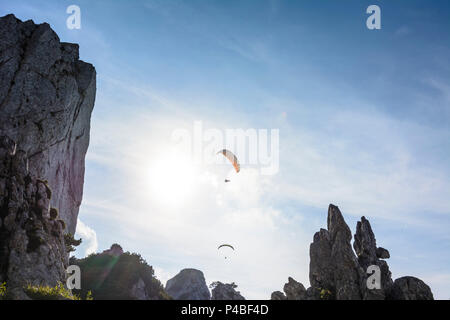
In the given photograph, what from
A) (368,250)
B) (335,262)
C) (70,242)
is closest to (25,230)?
(70,242)

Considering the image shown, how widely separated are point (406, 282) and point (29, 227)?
3661 cm

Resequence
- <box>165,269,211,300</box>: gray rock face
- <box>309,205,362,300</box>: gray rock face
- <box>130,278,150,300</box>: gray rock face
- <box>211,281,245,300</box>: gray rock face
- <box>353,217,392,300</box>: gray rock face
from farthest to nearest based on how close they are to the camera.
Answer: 1. <box>165,269,211,300</box>: gray rock face
2. <box>211,281,245,300</box>: gray rock face
3. <box>353,217,392,300</box>: gray rock face
4. <box>130,278,150,300</box>: gray rock face
5. <box>309,205,362,300</box>: gray rock face

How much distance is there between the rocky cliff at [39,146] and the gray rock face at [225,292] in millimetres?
26292

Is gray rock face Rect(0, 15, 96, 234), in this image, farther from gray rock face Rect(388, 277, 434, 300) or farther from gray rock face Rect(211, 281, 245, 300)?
gray rock face Rect(388, 277, 434, 300)

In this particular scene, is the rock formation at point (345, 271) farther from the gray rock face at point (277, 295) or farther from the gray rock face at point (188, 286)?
the gray rock face at point (188, 286)

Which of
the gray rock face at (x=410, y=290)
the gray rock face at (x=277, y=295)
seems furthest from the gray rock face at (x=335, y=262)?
the gray rock face at (x=277, y=295)

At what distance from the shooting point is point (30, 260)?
1056 inches

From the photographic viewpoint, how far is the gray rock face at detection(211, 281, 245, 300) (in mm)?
52125

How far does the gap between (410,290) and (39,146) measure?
1817 inches

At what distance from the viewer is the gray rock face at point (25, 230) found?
25734mm

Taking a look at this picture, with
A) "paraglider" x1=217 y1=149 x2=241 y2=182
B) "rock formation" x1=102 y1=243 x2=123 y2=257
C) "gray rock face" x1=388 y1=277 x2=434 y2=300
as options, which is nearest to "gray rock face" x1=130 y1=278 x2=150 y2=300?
"rock formation" x1=102 y1=243 x2=123 y2=257

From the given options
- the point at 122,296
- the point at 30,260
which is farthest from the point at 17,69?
the point at 122,296

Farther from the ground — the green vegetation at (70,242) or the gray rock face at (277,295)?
the green vegetation at (70,242)

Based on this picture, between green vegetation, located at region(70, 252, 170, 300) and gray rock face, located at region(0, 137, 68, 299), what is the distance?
6.16 metres
